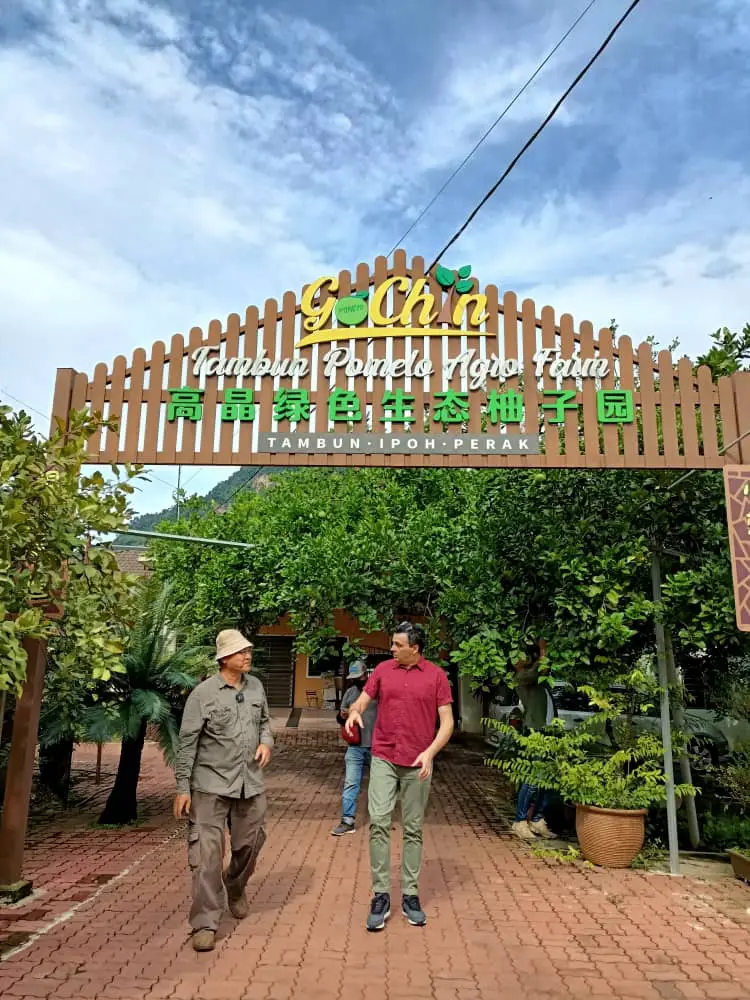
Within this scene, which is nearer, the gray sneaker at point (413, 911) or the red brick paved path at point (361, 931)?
the red brick paved path at point (361, 931)

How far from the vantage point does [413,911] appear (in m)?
4.38

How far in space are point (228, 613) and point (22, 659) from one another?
11707 millimetres

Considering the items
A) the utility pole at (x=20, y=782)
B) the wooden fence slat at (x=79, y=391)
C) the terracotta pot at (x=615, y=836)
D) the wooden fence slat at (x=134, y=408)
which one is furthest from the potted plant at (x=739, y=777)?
the wooden fence slat at (x=79, y=391)

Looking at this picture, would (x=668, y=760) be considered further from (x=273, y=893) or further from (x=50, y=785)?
(x=50, y=785)

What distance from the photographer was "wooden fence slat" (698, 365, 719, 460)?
5.80 metres

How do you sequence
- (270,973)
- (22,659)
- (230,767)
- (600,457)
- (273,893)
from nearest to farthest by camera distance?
(22,659) → (270,973) → (230,767) → (273,893) → (600,457)

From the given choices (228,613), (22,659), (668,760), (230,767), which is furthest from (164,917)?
(228,613)

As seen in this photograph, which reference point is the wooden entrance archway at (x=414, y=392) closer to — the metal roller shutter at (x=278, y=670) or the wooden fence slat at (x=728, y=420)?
the wooden fence slat at (x=728, y=420)

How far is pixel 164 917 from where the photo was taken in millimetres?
4539

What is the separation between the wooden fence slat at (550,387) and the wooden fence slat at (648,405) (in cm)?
63

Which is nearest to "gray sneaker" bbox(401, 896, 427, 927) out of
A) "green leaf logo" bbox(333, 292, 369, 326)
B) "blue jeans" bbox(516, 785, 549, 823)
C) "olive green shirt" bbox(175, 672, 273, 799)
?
"olive green shirt" bbox(175, 672, 273, 799)

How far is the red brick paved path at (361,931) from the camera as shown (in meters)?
3.61

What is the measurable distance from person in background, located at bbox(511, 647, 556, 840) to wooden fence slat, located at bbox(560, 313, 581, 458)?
7.58ft

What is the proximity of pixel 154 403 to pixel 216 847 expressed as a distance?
3.40m
